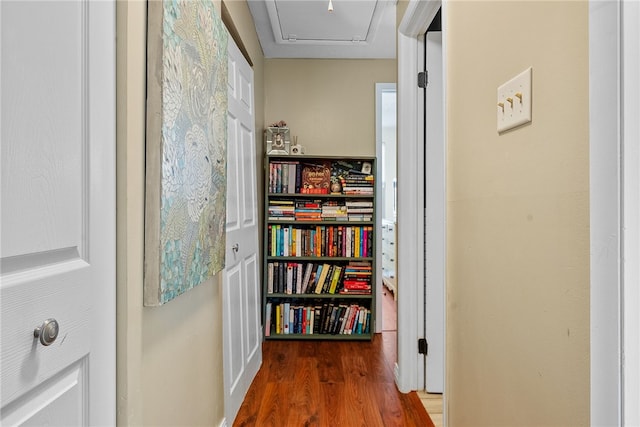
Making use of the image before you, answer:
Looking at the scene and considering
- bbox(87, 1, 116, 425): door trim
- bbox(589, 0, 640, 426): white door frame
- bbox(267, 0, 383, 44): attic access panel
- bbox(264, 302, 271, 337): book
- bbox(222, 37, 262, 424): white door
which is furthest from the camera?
bbox(264, 302, 271, 337): book

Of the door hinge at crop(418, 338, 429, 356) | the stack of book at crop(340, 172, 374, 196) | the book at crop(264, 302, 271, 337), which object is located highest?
the stack of book at crop(340, 172, 374, 196)

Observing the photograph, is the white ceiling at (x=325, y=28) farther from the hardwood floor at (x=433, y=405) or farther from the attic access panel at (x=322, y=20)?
the hardwood floor at (x=433, y=405)

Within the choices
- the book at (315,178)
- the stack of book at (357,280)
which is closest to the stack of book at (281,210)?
the book at (315,178)

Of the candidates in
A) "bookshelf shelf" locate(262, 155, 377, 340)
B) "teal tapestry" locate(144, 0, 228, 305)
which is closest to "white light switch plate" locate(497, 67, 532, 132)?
"teal tapestry" locate(144, 0, 228, 305)

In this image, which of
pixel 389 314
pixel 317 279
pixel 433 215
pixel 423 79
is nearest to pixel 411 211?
pixel 433 215

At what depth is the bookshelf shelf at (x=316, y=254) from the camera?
3.20m

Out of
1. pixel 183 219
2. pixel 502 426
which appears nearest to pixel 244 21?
pixel 183 219

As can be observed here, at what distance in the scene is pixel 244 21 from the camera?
95.4 inches

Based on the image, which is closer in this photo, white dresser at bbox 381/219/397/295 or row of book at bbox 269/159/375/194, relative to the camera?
row of book at bbox 269/159/375/194

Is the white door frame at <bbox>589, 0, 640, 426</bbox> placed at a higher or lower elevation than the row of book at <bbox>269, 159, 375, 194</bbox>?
lower

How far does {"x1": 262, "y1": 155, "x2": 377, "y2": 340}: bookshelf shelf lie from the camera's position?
10.5 feet

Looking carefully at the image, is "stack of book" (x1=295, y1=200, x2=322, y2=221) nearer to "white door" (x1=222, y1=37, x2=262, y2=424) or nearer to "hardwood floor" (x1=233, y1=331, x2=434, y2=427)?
"white door" (x1=222, y1=37, x2=262, y2=424)

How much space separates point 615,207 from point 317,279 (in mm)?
2727

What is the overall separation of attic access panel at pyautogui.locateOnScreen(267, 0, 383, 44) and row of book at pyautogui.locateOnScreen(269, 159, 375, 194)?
977mm
